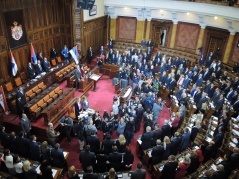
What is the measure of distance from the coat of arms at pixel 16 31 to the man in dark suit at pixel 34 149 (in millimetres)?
6522

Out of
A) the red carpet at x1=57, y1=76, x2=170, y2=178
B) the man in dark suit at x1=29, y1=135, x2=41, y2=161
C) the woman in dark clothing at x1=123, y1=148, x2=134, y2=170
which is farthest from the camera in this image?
the red carpet at x1=57, y1=76, x2=170, y2=178

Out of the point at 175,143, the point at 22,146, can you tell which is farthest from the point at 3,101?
the point at 175,143

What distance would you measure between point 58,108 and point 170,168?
17.6 ft

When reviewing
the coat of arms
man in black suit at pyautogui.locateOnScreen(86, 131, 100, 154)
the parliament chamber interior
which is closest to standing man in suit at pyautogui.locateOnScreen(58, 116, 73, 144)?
the parliament chamber interior

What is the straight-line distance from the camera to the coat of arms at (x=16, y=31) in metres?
10.8

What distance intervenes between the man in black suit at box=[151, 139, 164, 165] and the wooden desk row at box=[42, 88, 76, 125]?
4.34 m

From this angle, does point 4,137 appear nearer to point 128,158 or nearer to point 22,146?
point 22,146

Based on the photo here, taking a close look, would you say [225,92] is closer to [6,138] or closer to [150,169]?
[150,169]

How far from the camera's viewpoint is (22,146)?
666 cm

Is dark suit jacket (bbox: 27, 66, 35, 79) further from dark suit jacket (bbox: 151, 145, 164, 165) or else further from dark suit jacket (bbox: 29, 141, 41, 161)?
dark suit jacket (bbox: 151, 145, 164, 165)

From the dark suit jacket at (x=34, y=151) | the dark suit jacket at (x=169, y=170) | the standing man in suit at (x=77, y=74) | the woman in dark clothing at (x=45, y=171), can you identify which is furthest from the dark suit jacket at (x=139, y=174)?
the standing man in suit at (x=77, y=74)

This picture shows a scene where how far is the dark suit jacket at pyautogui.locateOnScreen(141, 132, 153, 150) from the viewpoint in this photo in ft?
23.3

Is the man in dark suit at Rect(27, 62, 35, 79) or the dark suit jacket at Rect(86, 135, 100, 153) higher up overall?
the man in dark suit at Rect(27, 62, 35, 79)

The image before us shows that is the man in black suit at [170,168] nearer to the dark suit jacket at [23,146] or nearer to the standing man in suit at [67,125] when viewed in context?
the standing man in suit at [67,125]
